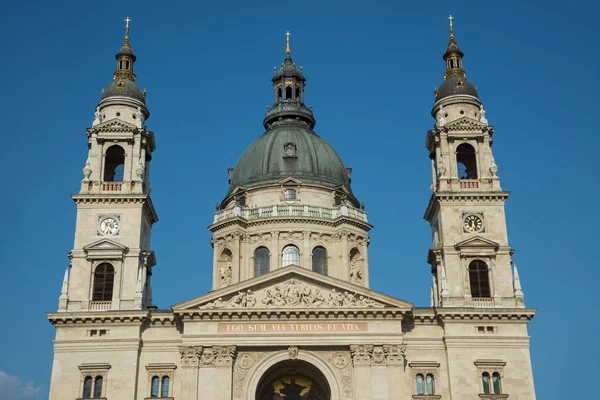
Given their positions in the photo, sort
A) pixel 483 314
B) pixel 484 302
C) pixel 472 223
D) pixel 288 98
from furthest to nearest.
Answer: pixel 288 98 → pixel 472 223 → pixel 484 302 → pixel 483 314

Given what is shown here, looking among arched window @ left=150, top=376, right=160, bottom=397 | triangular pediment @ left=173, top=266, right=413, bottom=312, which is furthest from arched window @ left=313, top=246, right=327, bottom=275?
arched window @ left=150, top=376, right=160, bottom=397

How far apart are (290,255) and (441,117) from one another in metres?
14.7

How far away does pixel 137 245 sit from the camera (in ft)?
168

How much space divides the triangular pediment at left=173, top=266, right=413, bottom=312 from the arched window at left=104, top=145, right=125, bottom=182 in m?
10.9

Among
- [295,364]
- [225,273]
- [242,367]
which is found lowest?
[242,367]

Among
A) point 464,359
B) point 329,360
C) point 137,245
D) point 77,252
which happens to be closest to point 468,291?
point 464,359

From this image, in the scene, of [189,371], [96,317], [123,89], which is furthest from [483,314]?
[123,89]

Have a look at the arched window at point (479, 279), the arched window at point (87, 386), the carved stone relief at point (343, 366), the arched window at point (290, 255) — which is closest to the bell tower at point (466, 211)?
the arched window at point (479, 279)

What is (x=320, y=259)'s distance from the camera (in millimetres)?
61688

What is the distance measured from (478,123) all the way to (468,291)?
36.7 ft

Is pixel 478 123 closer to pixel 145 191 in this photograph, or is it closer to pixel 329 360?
pixel 329 360

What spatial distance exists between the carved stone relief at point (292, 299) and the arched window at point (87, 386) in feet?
24.2

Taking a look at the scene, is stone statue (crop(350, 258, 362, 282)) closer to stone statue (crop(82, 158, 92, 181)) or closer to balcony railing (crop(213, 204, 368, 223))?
balcony railing (crop(213, 204, 368, 223))

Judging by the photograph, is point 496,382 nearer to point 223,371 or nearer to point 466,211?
point 466,211
